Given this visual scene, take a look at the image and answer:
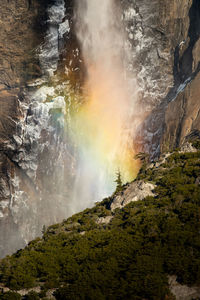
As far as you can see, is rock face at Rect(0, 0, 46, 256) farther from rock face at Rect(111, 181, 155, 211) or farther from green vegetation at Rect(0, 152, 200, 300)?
green vegetation at Rect(0, 152, 200, 300)

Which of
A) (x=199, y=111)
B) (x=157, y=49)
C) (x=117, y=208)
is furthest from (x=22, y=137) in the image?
(x=117, y=208)

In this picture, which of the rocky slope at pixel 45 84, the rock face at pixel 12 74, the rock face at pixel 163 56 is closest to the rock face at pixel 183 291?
the rock face at pixel 163 56

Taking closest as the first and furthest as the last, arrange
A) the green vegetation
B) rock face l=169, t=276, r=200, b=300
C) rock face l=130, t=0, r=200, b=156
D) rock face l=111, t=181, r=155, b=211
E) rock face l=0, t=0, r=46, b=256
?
rock face l=169, t=276, r=200, b=300
the green vegetation
rock face l=111, t=181, r=155, b=211
rock face l=130, t=0, r=200, b=156
rock face l=0, t=0, r=46, b=256

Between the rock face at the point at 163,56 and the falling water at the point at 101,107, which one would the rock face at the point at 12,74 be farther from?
the rock face at the point at 163,56

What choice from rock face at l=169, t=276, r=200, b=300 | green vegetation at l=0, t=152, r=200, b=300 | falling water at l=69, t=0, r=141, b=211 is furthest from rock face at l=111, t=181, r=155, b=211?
falling water at l=69, t=0, r=141, b=211

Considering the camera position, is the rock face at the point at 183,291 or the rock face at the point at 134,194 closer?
the rock face at the point at 183,291

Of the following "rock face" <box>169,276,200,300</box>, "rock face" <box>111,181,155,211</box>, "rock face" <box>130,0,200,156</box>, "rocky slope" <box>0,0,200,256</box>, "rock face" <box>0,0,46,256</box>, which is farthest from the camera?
"rock face" <box>0,0,46,256</box>

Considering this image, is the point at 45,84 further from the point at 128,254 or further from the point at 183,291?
the point at 183,291

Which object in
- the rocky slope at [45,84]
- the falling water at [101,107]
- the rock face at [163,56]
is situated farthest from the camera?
the falling water at [101,107]
